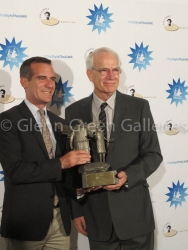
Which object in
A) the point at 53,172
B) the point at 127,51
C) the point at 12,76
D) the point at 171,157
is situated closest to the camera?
the point at 53,172

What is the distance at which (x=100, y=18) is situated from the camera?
7.52 ft

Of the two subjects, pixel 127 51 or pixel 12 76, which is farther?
pixel 127 51

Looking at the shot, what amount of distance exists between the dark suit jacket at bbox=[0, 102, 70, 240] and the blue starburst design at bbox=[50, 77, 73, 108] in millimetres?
499

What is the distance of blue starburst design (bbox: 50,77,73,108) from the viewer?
2236 mm

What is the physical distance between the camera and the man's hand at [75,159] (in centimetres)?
166

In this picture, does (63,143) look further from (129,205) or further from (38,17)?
(38,17)

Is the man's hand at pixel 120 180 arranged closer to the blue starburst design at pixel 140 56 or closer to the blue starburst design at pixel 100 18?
the blue starburst design at pixel 140 56

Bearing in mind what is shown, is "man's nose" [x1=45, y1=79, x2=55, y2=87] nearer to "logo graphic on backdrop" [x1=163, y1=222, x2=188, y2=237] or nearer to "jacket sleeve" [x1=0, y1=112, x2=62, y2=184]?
"jacket sleeve" [x1=0, y1=112, x2=62, y2=184]

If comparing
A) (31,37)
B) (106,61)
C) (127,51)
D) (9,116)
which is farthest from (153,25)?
(9,116)

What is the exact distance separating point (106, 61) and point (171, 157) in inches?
40.5

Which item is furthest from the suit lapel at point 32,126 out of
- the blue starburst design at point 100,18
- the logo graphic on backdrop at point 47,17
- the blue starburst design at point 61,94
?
the blue starburst design at point 100,18

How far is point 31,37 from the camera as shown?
2.17m

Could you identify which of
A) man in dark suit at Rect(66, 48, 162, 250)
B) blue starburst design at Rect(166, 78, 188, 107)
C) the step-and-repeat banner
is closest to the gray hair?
man in dark suit at Rect(66, 48, 162, 250)

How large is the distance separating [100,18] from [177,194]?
142cm
